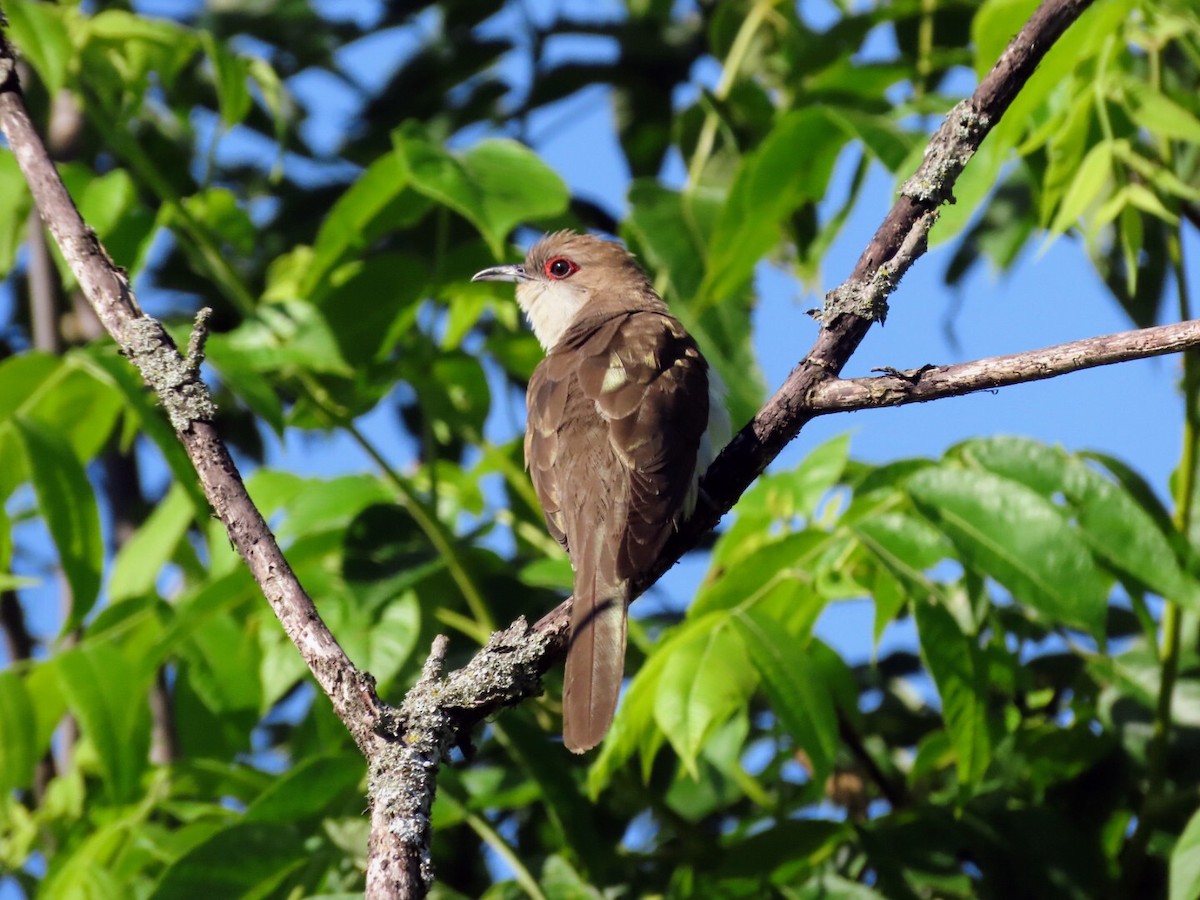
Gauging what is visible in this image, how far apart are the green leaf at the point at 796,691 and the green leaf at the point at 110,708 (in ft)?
5.17

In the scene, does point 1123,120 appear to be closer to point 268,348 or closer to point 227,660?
point 268,348

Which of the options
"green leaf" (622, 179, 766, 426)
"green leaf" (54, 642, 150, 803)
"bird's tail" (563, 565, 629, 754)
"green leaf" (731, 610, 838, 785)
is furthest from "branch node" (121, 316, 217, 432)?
"green leaf" (622, 179, 766, 426)

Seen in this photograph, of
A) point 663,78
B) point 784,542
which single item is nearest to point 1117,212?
point 784,542

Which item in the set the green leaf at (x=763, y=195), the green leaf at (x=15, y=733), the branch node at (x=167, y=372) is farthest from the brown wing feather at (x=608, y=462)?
the green leaf at (x=15, y=733)

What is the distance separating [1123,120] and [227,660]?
2.71 meters

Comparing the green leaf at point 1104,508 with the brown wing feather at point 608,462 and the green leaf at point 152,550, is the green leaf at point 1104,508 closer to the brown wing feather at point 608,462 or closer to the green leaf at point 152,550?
the brown wing feather at point 608,462

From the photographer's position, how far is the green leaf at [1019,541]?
131 inches

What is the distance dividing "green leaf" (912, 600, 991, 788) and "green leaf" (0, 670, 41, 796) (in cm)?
230

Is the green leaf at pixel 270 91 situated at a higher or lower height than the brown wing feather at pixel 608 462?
higher

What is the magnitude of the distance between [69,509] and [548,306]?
7.27 feet

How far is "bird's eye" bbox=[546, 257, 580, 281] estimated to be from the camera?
5731mm

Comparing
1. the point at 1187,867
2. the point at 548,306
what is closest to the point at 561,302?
the point at 548,306

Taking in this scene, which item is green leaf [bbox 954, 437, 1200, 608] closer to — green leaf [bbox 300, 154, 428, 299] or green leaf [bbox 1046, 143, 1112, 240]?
green leaf [bbox 1046, 143, 1112, 240]

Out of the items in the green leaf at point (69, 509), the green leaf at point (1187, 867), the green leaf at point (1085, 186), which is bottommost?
the green leaf at point (1187, 867)
